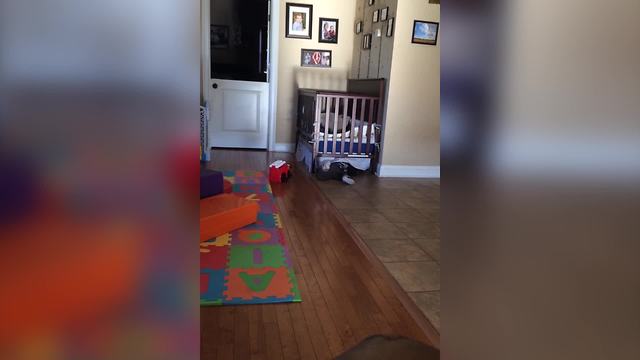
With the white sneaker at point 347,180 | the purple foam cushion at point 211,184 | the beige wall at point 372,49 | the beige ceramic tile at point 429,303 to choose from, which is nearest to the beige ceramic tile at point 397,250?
the beige ceramic tile at point 429,303

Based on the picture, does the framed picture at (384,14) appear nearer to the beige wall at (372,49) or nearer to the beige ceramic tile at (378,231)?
the beige wall at (372,49)

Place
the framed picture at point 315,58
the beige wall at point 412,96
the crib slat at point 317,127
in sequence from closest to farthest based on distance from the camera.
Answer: the beige wall at point 412,96
the crib slat at point 317,127
the framed picture at point 315,58

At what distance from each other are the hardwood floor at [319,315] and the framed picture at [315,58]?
3.27 metres

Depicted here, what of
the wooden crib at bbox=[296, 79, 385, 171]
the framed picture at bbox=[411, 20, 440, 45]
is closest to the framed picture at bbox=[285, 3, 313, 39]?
the wooden crib at bbox=[296, 79, 385, 171]

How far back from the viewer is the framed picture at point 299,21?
499 centimetres

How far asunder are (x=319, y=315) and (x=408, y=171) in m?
2.94

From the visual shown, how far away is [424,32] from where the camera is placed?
3.94 metres

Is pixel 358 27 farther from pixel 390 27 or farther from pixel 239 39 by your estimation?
pixel 239 39

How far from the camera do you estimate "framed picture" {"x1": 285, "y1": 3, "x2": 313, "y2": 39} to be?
16.4 ft

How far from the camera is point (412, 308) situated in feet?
5.51

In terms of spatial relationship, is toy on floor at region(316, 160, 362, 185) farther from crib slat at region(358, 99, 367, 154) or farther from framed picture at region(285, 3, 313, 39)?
framed picture at region(285, 3, 313, 39)

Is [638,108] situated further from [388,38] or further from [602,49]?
[388,38]

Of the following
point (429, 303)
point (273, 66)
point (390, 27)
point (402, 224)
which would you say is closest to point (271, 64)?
point (273, 66)

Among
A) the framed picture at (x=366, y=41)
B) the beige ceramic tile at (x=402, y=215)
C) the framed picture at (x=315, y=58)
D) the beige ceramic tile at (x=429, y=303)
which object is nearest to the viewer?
the beige ceramic tile at (x=429, y=303)
